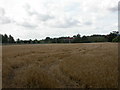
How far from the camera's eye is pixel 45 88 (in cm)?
573

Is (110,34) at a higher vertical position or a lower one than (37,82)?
higher

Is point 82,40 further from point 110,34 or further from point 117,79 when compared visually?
point 117,79

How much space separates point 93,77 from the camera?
266 inches

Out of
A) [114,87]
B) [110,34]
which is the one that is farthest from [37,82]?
[110,34]

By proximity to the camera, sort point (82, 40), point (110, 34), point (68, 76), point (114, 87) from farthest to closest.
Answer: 1. point (82, 40)
2. point (110, 34)
3. point (68, 76)
4. point (114, 87)

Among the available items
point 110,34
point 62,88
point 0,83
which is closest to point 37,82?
point 62,88

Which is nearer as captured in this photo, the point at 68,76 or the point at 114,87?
the point at 114,87

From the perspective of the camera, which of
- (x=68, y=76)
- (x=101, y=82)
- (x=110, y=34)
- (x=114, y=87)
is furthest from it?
(x=110, y=34)

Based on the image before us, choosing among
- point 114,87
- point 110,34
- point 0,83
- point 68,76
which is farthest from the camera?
point 110,34

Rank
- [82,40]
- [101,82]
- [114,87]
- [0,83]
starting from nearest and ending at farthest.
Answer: [114,87], [101,82], [0,83], [82,40]

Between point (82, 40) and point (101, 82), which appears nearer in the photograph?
point (101, 82)

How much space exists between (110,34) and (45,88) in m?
103

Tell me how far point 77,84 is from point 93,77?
Answer: 3.06 ft

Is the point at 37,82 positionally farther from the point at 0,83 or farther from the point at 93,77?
the point at 93,77
